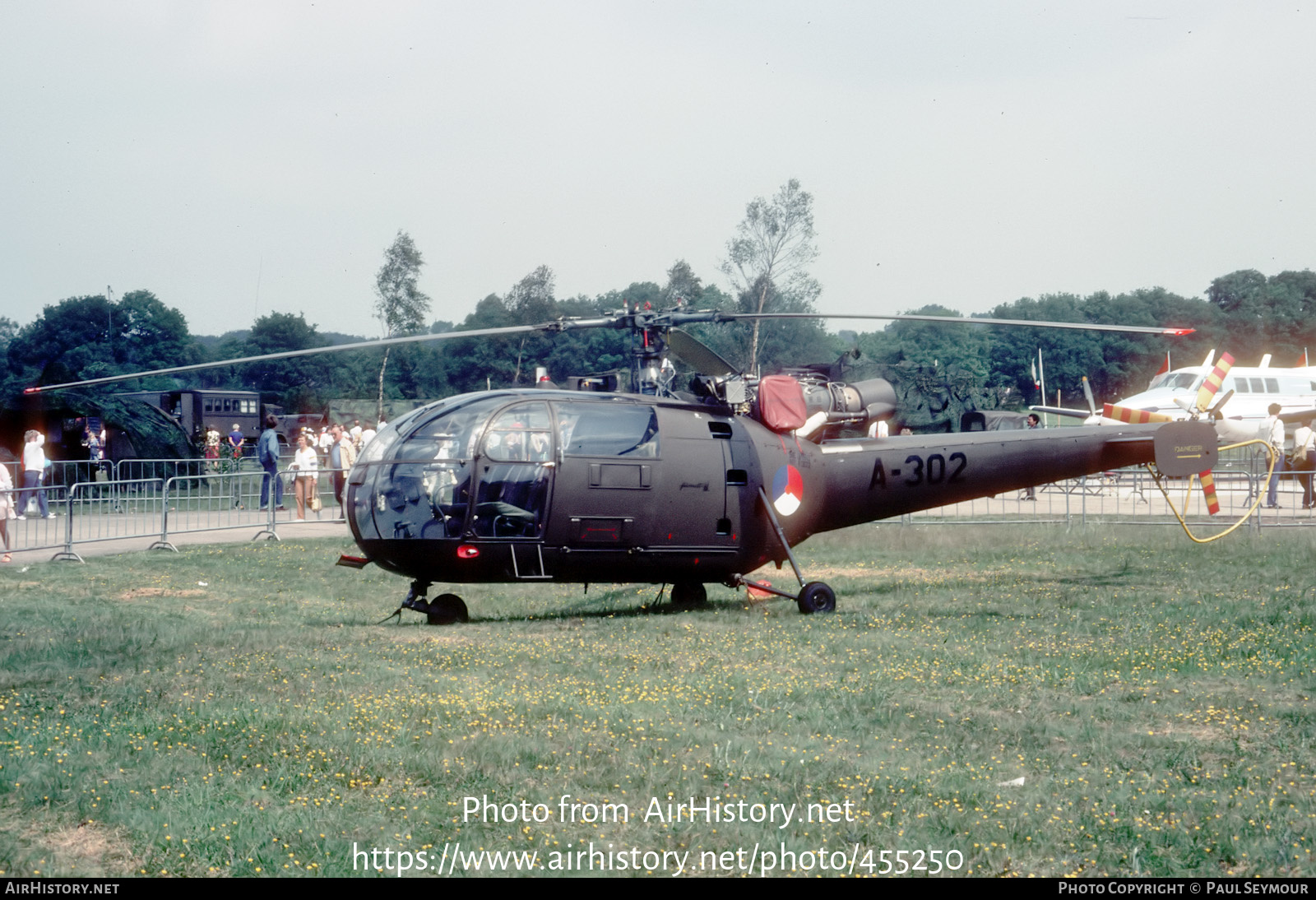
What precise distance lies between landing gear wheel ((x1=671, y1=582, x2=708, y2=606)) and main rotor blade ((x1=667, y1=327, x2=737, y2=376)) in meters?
2.47

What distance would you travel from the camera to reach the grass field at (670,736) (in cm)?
516

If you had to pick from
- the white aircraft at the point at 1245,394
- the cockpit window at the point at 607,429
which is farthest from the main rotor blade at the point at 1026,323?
the white aircraft at the point at 1245,394

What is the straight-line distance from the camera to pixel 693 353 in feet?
40.7

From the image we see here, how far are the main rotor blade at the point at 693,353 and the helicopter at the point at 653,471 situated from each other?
0.03 m

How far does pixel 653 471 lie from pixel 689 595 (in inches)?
77.5

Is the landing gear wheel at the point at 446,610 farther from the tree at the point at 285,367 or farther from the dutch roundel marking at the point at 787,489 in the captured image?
the tree at the point at 285,367

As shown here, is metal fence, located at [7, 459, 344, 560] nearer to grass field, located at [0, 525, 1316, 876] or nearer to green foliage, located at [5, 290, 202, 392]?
grass field, located at [0, 525, 1316, 876]

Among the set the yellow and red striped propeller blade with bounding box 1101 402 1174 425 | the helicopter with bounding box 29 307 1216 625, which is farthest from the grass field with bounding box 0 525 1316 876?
the yellow and red striped propeller blade with bounding box 1101 402 1174 425

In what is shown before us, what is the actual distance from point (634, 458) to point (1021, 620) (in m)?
4.28

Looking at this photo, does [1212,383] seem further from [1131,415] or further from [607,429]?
[607,429]

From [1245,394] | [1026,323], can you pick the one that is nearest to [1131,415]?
[1026,323]

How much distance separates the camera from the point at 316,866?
4.91 metres
